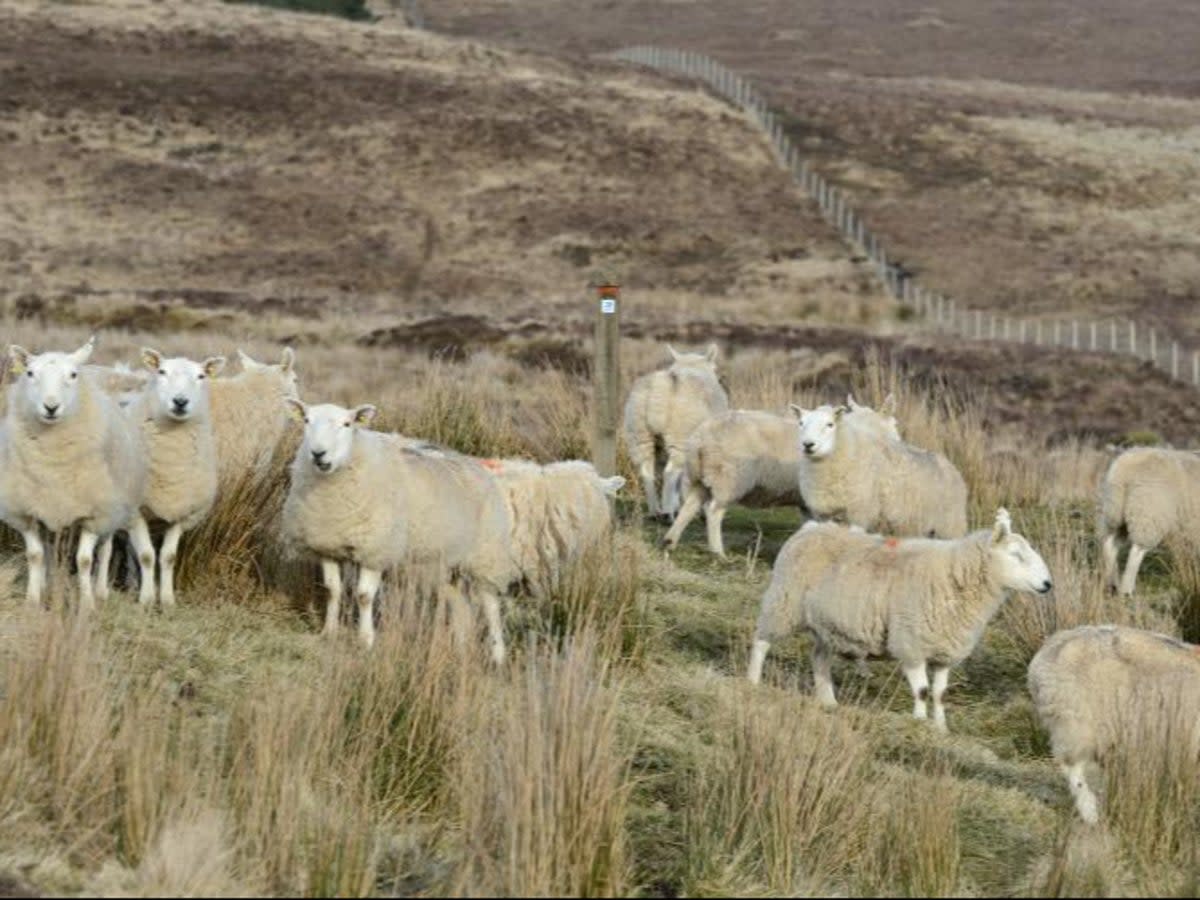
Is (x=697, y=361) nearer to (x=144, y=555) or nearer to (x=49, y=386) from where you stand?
Answer: (x=144, y=555)

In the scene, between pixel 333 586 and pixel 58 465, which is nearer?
pixel 58 465

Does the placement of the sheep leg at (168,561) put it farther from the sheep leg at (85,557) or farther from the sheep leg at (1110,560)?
the sheep leg at (1110,560)

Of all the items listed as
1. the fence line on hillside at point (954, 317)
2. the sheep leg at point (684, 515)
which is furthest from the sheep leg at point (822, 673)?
the fence line on hillside at point (954, 317)

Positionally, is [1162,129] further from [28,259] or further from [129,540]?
[129,540]

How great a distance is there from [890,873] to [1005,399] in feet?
82.5

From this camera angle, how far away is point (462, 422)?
1712 centimetres

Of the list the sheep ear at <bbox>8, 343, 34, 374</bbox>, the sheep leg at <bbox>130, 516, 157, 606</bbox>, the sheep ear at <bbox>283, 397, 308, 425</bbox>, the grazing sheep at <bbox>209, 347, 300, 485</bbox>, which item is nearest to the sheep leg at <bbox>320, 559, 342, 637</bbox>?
the sheep ear at <bbox>283, 397, 308, 425</bbox>

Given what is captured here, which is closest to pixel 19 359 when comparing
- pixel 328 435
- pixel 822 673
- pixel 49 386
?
pixel 49 386

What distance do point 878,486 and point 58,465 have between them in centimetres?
597

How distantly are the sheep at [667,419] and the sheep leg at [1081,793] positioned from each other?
7.19 meters

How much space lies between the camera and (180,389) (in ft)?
36.3

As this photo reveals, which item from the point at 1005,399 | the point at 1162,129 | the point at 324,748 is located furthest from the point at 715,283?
the point at 324,748

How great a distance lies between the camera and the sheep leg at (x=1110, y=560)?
14.2m

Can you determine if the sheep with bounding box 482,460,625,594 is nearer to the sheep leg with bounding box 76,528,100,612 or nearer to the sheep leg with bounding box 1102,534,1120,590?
the sheep leg with bounding box 76,528,100,612
